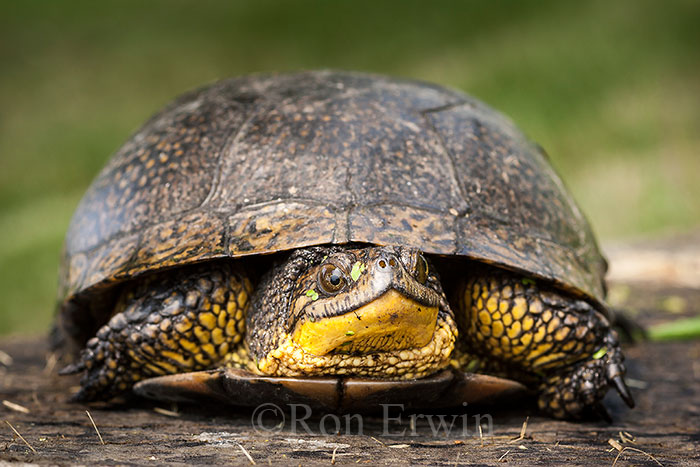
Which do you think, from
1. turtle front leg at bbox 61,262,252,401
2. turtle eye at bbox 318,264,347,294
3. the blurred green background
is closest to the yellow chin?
turtle eye at bbox 318,264,347,294

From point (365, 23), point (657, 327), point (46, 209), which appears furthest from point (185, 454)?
point (365, 23)

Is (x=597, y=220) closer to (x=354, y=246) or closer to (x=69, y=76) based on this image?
(x=354, y=246)

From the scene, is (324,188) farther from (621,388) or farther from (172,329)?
(621,388)

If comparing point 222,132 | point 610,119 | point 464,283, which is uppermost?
point 610,119

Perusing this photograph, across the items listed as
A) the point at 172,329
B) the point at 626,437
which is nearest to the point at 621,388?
the point at 626,437

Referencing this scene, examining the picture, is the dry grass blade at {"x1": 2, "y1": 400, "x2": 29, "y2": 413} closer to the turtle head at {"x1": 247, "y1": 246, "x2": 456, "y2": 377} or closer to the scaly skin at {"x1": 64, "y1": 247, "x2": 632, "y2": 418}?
the scaly skin at {"x1": 64, "y1": 247, "x2": 632, "y2": 418}

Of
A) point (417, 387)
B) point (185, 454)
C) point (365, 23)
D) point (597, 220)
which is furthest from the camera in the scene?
point (365, 23)
